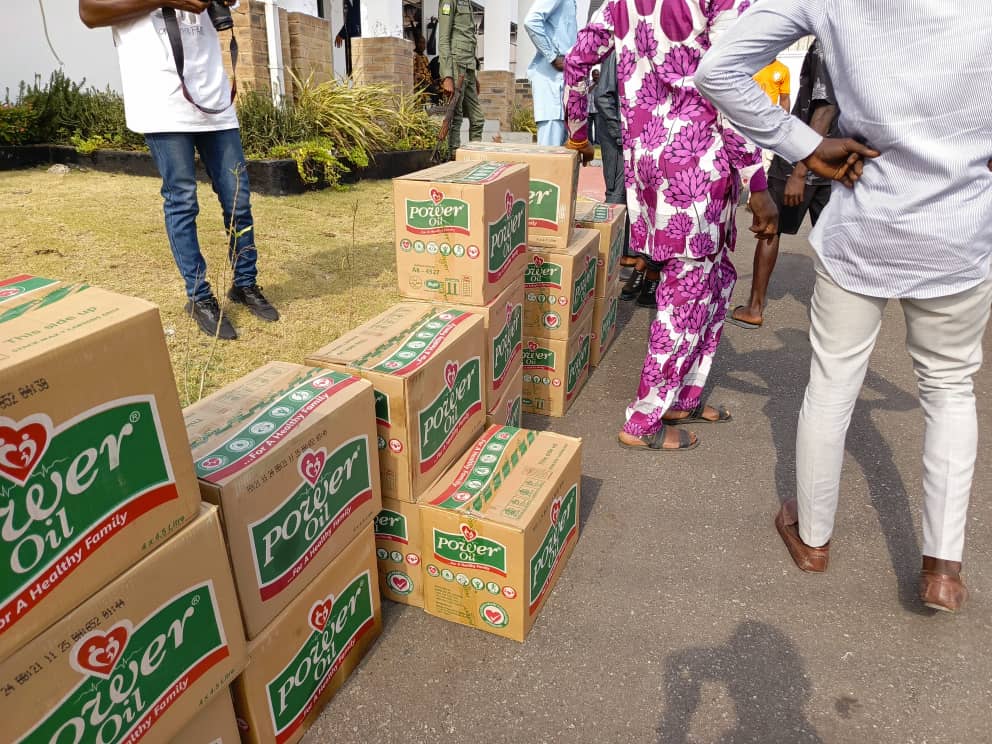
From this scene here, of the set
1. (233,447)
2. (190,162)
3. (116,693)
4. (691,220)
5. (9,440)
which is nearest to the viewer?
(9,440)

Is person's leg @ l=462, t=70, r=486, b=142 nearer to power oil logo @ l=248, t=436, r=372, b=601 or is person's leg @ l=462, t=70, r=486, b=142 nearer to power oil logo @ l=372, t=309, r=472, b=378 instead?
power oil logo @ l=372, t=309, r=472, b=378

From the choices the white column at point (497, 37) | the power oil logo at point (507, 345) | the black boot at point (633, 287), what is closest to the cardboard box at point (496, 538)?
the power oil logo at point (507, 345)

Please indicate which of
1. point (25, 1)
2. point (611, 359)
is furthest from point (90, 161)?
point (611, 359)

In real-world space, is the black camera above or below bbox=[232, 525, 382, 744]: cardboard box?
above

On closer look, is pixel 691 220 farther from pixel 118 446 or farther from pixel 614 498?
pixel 118 446

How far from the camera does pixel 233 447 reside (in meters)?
1.44

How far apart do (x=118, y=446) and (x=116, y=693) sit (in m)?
0.42

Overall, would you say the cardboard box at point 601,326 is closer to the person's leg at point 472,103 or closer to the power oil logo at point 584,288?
the power oil logo at point 584,288

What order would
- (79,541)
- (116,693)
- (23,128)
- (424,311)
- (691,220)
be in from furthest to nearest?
(23,128)
(691,220)
(424,311)
(116,693)
(79,541)

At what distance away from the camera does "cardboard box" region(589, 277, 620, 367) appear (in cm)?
382

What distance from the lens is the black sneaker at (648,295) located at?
489 centimetres

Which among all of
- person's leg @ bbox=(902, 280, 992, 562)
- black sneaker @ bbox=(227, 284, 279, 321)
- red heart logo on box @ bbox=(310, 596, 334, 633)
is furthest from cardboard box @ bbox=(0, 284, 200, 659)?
black sneaker @ bbox=(227, 284, 279, 321)

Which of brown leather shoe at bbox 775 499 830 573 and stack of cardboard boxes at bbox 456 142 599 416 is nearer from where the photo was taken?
brown leather shoe at bbox 775 499 830 573

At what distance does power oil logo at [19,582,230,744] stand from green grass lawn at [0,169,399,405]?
1567 millimetres
